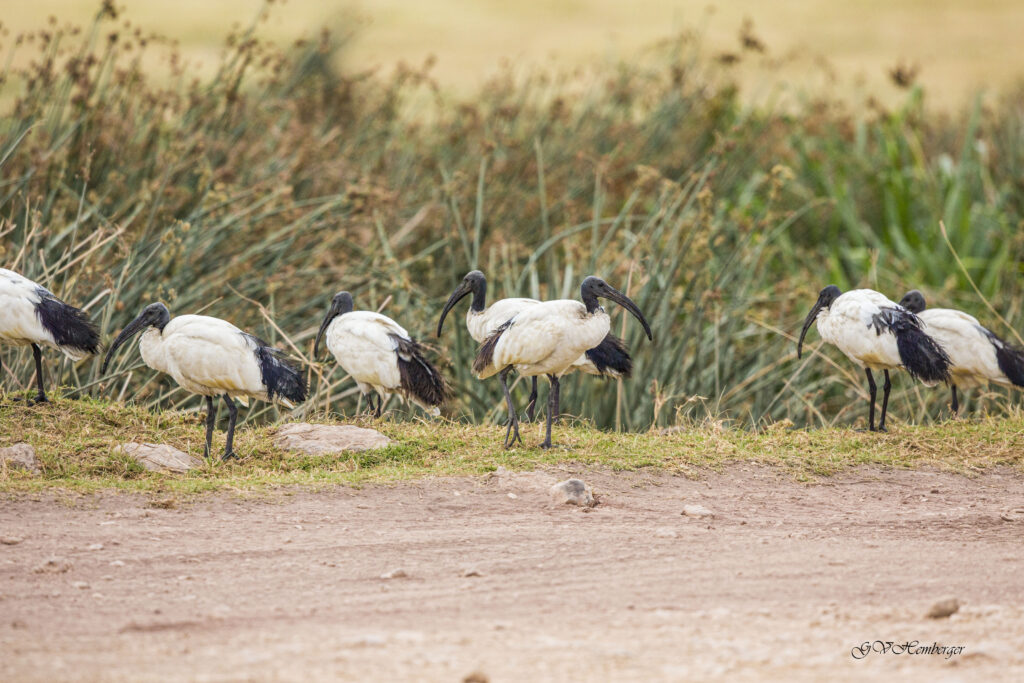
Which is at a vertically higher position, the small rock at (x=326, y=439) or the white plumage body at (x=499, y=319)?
the white plumage body at (x=499, y=319)

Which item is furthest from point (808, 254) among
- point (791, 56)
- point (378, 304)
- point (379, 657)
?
point (379, 657)

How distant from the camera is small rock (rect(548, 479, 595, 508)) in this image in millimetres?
6000

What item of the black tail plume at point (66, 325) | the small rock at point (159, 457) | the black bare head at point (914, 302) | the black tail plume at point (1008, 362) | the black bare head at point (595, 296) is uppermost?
the black bare head at point (595, 296)

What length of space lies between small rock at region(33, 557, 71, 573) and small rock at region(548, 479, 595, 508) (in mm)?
2397

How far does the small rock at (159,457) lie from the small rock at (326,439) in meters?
0.60

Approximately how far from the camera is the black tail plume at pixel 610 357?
25.2 ft

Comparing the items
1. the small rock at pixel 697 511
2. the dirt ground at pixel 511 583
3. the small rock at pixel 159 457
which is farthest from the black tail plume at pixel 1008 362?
the small rock at pixel 159 457

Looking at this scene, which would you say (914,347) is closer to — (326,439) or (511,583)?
(326,439)

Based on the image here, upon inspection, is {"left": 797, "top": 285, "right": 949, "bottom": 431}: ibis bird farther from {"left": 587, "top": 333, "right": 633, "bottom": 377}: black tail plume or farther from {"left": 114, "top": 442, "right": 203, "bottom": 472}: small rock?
{"left": 114, "top": 442, "right": 203, "bottom": 472}: small rock

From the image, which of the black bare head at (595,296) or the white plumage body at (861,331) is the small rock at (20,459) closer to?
the black bare head at (595,296)

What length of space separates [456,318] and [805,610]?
5.38 metres

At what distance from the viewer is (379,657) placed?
12.3 feet

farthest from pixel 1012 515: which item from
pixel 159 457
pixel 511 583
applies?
pixel 159 457
